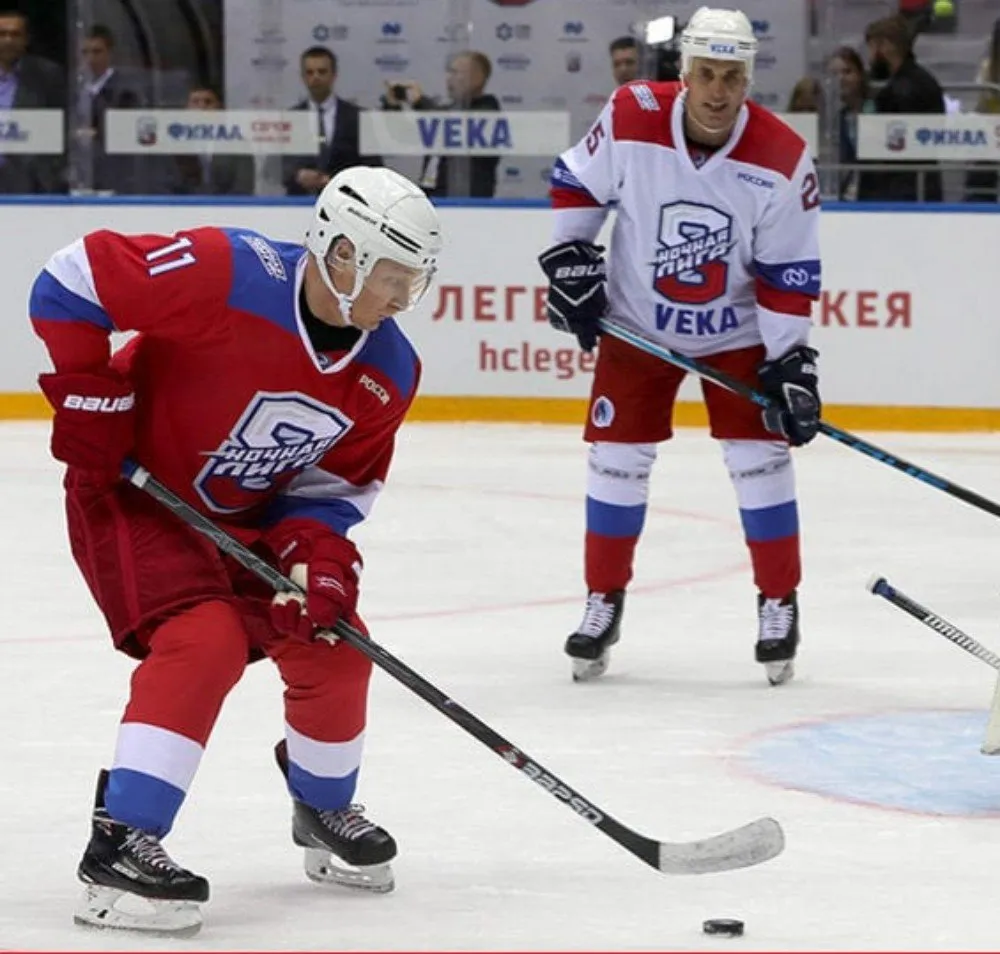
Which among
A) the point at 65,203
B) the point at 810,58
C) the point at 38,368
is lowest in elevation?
the point at 38,368

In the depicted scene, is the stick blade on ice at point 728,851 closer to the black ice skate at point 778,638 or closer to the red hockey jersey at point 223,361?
the red hockey jersey at point 223,361

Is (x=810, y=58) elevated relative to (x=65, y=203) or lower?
elevated

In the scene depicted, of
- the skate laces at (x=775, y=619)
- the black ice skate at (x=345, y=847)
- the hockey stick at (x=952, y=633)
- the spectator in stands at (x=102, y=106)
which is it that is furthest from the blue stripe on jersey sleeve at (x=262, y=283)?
the spectator in stands at (x=102, y=106)

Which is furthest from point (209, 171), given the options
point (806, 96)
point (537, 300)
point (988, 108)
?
point (988, 108)

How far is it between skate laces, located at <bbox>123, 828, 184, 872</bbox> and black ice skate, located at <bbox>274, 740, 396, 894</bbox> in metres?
0.28

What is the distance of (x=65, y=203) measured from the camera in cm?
853

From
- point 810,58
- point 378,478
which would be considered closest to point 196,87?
point 810,58

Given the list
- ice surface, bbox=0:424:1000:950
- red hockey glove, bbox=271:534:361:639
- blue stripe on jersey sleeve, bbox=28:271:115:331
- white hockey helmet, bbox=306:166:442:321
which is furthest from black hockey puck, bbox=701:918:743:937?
blue stripe on jersey sleeve, bbox=28:271:115:331

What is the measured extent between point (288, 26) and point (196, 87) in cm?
37

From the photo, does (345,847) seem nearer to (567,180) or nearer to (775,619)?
(775,619)

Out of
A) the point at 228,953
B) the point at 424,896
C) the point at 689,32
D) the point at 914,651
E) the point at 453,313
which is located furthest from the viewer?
the point at 453,313

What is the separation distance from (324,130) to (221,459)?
227 inches

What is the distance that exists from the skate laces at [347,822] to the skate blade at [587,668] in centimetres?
141

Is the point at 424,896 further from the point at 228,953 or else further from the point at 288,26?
the point at 288,26
